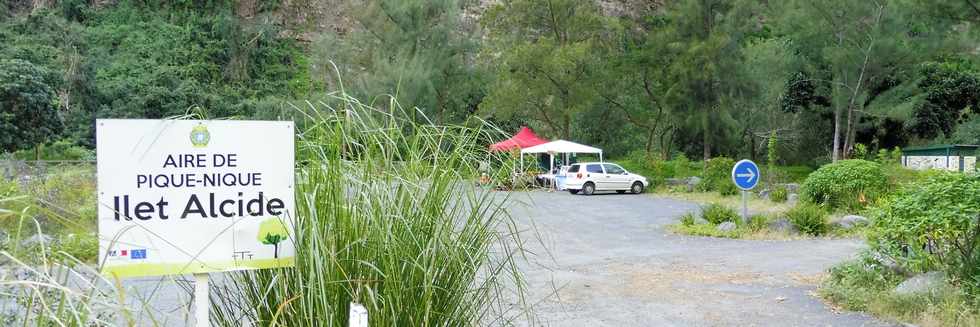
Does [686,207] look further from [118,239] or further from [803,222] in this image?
[118,239]

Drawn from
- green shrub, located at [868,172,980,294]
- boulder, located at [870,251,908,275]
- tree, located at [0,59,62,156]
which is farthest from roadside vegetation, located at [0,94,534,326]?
tree, located at [0,59,62,156]

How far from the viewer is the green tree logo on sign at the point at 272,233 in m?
2.26

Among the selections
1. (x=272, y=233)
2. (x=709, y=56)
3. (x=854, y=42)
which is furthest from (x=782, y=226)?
(x=709, y=56)

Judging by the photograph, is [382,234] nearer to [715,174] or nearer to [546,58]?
[715,174]

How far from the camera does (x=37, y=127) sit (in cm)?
3041

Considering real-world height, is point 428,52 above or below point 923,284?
above

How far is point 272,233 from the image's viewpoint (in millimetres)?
2275

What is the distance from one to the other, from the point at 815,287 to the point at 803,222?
15.1ft

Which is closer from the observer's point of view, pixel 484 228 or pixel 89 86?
pixel 484 228

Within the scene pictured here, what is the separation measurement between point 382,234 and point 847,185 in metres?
13.1

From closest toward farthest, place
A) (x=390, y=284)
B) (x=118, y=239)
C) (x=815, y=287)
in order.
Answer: (x=118, y=239) → (x=390, y=284) → (x=815, y=287)

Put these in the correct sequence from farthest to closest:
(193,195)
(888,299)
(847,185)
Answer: (847,185) → (888,299) → (193,195)

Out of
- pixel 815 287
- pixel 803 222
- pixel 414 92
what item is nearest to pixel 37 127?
pixel 414 92

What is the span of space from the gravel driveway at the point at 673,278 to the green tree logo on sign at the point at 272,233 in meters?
0.87
